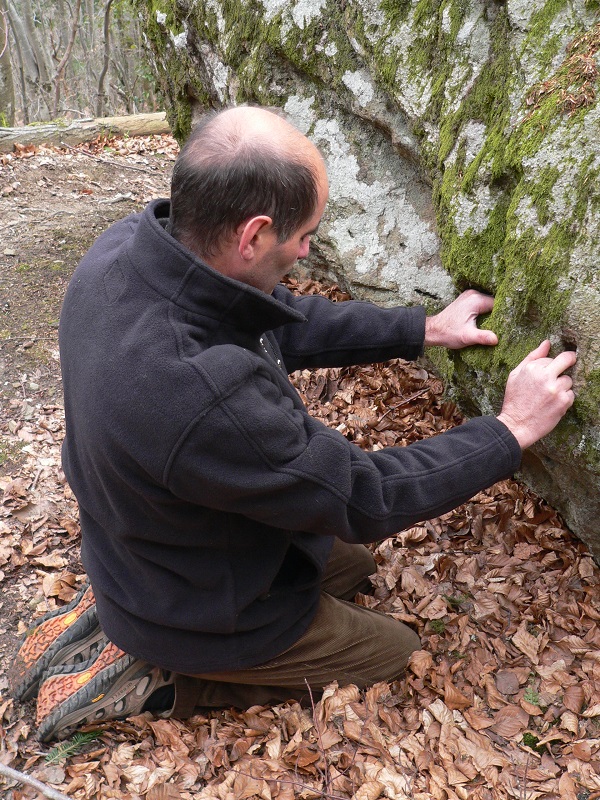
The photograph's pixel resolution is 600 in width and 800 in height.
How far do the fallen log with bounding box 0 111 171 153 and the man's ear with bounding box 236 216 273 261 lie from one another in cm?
781

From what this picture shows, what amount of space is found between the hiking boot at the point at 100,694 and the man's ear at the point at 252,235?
2052mm

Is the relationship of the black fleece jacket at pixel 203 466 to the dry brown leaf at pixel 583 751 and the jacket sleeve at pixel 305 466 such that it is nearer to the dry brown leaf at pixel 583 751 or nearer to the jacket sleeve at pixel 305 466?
the jacket sleeve at pixel 305 466

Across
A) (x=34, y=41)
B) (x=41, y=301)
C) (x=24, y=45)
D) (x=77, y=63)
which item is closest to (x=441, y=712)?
(x=41, y=301)

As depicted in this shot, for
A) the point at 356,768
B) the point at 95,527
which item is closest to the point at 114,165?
the point at 95,527

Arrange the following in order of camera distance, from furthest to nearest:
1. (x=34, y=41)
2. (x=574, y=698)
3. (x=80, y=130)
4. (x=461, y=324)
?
1. (x=34, y=41)
2. (x=80, y=130)
3. (x=461, y=324)
4. (x=574, y=698)

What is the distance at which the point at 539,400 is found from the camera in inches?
108

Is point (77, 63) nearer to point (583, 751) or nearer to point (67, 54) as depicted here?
point (67, 54)

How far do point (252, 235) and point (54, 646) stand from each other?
8.13ft

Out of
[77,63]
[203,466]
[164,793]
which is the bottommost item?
[164,793]

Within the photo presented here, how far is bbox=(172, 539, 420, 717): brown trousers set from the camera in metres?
3.27

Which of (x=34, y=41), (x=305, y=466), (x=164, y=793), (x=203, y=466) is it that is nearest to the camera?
(x=203, y=466)

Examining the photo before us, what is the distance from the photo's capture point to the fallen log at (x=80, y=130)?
9.63 meters

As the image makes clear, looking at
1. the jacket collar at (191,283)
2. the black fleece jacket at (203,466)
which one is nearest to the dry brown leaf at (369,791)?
the black fleece jacket at (203,466)

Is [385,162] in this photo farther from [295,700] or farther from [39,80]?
[39,80]
